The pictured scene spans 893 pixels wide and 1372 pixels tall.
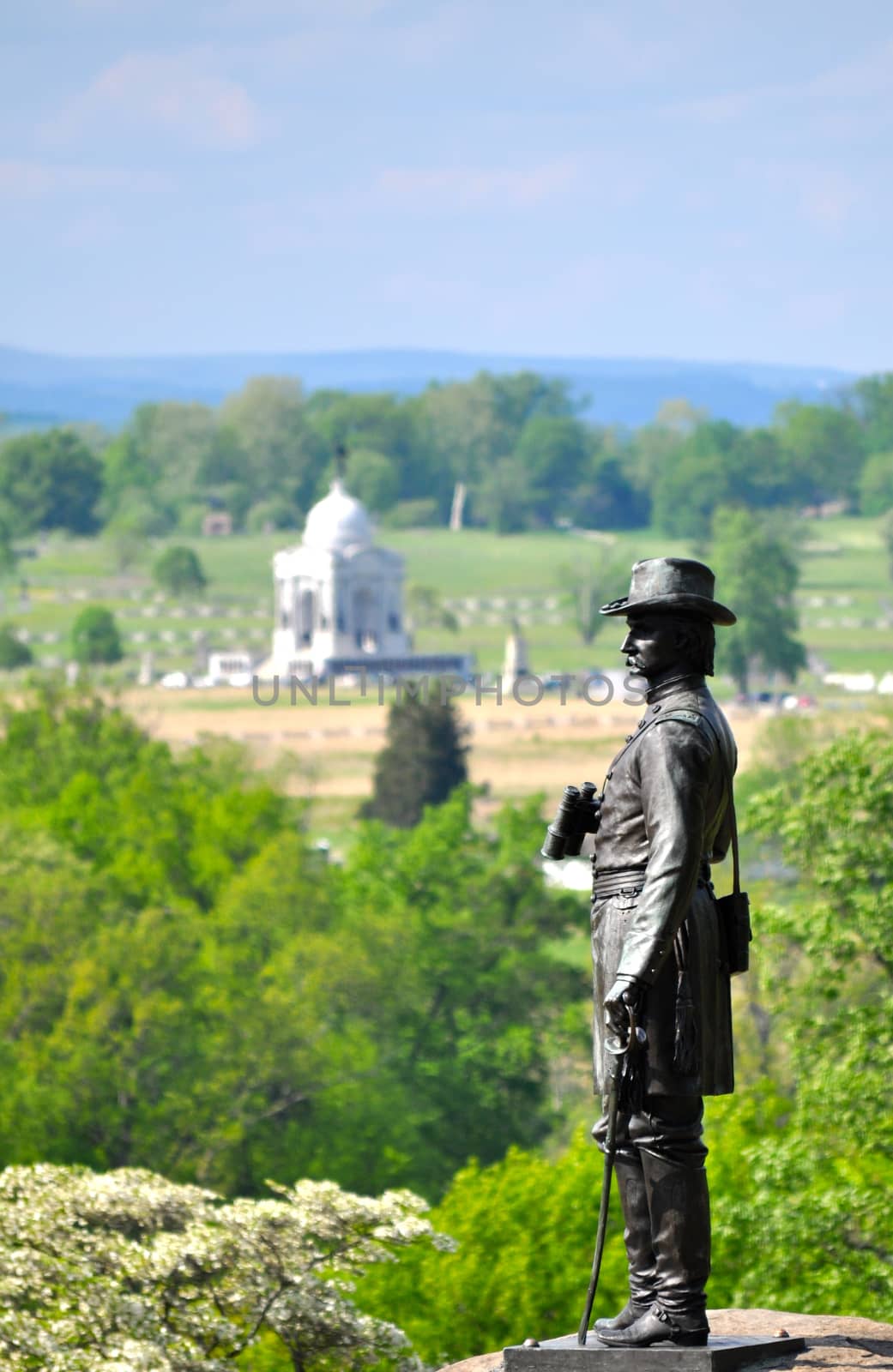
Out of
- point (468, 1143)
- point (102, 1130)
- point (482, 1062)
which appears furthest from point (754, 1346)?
point (482, 1062)

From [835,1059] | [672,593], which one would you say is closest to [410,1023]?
[835,1059]

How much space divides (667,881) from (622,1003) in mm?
616

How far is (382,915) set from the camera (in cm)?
7356

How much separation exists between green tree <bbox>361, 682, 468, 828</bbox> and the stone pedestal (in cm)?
10805

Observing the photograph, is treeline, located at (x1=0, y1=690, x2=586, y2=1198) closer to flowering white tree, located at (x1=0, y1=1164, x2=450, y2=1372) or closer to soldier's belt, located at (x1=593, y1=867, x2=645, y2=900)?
flowering white tree, located at (x1=0, y1=1164, x2=450, y2=1372)

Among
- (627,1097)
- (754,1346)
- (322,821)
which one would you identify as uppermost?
(627,1097)

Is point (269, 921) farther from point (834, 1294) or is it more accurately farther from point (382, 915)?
point (834, 1294)

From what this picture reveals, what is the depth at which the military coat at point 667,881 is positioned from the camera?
14.9 metres

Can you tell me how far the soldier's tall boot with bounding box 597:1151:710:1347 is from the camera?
49.9ft

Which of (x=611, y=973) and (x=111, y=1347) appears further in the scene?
(x=111, y=1347)

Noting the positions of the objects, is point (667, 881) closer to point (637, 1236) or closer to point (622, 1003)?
point (622, 1003)

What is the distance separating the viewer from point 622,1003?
14.9 meters

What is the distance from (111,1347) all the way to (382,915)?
154ft

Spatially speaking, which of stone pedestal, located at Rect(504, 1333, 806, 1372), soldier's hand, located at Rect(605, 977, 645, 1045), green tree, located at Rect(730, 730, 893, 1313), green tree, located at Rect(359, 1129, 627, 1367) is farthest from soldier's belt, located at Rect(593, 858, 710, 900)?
green tree, located at Rect(359, 1129, 627, 1367)
